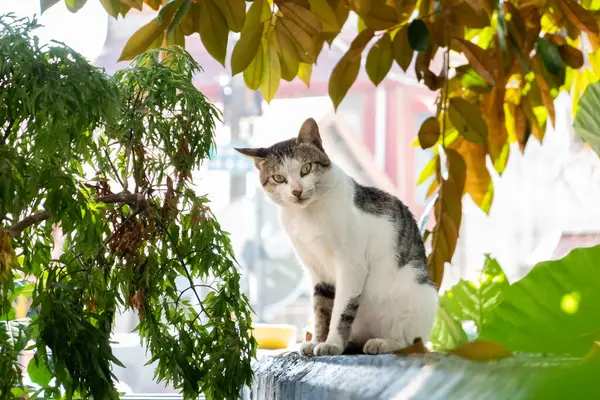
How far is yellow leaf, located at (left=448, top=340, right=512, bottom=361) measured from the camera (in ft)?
0.89

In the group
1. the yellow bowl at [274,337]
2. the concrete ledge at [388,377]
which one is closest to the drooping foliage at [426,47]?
the concrete ledge at [388,377]

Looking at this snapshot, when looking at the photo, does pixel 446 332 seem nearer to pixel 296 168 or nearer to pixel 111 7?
pixel 296 168

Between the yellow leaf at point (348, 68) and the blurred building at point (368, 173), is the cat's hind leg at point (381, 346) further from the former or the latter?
the blurred building at point (368, 173)

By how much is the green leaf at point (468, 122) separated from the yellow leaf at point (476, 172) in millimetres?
161

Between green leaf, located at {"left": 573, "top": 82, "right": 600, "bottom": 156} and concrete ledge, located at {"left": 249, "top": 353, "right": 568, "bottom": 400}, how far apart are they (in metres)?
0.16

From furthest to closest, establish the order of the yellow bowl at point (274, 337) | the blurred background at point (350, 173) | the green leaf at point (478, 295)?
the blurred background at point (350, 173) < the yellow bowl at point (274, 337) < the green leaf at point (478, 295)

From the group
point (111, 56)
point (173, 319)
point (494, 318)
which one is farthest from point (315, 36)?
point (111, 56)

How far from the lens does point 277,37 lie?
2.25ft

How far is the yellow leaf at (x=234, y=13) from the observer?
64 centimetres

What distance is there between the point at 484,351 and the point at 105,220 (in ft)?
1.38

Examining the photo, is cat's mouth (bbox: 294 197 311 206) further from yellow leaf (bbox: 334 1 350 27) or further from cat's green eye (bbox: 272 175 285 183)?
yellow leaf (bbox: 334 1 350 27)

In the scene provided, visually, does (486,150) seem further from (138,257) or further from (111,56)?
(111,56)

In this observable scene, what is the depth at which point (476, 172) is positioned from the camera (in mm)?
888

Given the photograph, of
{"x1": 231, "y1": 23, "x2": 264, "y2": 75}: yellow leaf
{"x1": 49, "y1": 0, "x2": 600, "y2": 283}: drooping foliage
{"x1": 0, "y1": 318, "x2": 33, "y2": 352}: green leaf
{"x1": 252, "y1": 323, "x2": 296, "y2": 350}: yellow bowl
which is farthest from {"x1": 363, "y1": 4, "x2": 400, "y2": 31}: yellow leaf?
{"x1": 252, "y1": 323, "x2": 296, "y2": 350}: yellow bowl
